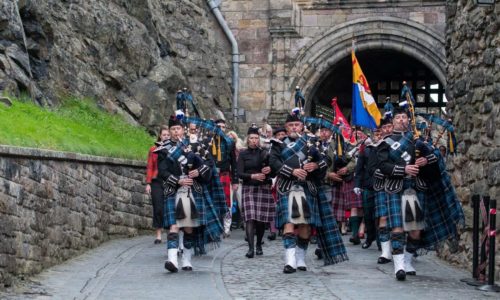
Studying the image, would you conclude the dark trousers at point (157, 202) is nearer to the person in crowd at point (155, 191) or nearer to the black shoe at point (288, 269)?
the person in crowd at point (155, 191)

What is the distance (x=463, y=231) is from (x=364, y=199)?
2.82 metres

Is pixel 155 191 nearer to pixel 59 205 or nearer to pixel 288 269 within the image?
pixel 59 205

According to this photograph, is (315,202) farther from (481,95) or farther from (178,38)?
(178,38)

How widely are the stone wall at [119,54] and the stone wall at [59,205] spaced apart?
193 cm

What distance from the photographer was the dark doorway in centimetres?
2872

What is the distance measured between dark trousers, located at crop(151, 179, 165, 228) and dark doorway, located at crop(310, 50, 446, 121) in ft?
42.1

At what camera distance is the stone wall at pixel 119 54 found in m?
16.8

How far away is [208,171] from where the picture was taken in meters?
12.4

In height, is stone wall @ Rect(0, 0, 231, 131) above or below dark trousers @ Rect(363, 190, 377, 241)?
above

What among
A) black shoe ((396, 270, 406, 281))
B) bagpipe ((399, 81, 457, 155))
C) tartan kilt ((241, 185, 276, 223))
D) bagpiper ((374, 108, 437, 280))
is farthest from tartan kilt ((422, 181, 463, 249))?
tartan kilt ((241, 185, 276, 223))

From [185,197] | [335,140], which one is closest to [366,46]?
[335,140]

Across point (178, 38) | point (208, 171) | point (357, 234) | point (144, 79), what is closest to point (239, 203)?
point (357, 234)

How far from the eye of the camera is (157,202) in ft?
51.1

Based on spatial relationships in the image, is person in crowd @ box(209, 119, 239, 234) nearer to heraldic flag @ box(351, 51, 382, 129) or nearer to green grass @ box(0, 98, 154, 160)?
green grass @ box(0, 98, 154, 160)
